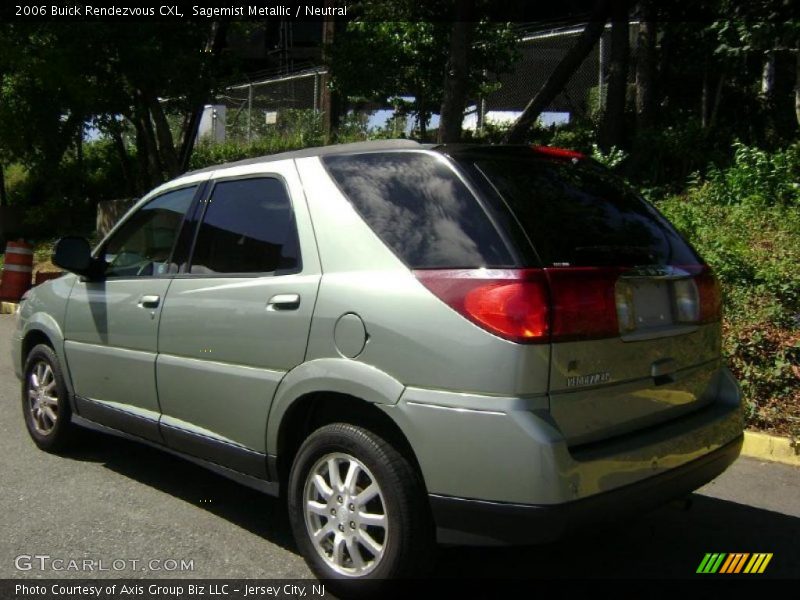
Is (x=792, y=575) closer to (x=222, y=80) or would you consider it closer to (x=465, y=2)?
(x=465, y=2)

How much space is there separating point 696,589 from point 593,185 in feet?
5.96

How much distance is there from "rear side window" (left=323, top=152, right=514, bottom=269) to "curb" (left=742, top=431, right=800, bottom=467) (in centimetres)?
315

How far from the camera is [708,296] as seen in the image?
11.6ft

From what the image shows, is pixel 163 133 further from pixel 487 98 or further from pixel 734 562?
pixel 734 562

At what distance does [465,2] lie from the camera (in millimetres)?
11867

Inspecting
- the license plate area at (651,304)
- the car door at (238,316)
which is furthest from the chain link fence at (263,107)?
the license plate area at (651,304)

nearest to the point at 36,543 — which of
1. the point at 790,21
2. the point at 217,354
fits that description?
the point at 217,354

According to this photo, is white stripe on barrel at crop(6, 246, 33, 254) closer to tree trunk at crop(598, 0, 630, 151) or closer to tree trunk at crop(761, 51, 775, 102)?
tree trunk at crop(598, 0, 630, 151)

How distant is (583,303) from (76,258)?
322 cm

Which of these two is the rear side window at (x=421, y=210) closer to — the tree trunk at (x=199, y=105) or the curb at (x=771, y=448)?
the curb at (x=771, y=448)

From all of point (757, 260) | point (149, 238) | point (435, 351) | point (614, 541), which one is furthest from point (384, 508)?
point (757, 260)

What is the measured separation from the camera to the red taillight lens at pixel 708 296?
3.47 metres

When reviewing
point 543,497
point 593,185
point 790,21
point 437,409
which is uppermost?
point 790,21

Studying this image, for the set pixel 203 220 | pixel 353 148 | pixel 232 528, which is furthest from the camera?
pixel 203 220
